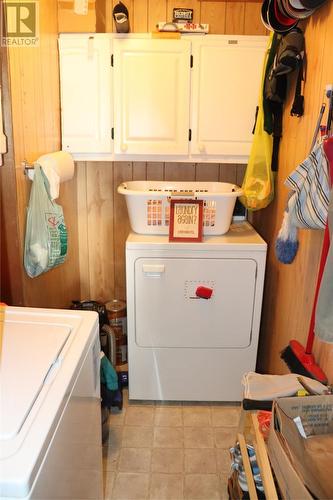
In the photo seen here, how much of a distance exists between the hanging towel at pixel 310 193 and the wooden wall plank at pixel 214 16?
4.47ft

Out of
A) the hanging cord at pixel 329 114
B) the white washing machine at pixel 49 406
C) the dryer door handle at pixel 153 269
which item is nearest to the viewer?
the white washing machine at pixel 49 406

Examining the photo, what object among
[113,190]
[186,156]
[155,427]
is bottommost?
[155,427]

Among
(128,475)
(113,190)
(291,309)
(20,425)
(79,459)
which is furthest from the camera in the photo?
(113,190)

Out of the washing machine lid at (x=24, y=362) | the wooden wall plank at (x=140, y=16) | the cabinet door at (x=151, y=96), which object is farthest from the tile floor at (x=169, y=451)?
the wooden wall plank at (x=140, y=16)

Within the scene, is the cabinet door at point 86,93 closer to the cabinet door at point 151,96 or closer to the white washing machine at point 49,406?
the cabinet door at point 151,96

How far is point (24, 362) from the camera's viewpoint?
1059 millimetres

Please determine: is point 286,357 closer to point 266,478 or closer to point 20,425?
point 266,478

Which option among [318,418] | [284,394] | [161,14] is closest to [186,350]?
[284,394]

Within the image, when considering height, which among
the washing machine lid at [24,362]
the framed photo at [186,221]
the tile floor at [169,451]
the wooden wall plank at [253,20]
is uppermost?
the wooden wall plank at [253,20]

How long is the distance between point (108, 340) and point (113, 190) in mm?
948

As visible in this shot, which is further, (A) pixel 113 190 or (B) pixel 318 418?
(A) pixel 113 190

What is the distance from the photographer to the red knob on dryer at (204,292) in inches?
84.9

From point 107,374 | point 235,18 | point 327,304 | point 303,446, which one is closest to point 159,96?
point 235,18

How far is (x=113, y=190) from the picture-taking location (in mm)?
2715
